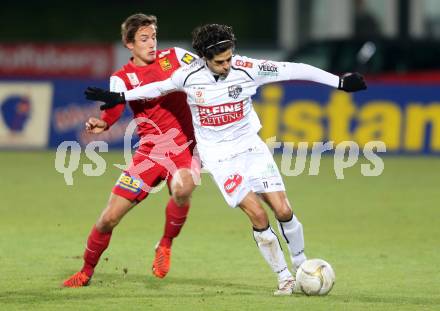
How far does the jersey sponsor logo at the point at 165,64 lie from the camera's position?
10023 mm

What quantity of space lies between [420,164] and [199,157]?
977cm

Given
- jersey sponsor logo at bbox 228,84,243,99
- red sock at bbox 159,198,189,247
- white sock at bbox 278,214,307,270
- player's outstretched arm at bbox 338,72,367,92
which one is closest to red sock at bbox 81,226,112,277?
red sock at bbox 159,198,189,247

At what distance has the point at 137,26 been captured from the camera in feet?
32.5

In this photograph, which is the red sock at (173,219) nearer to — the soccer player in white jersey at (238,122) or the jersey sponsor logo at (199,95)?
the soccer player in white jersey at (238,122)

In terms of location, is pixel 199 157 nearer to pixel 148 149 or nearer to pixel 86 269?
pixel 148 149

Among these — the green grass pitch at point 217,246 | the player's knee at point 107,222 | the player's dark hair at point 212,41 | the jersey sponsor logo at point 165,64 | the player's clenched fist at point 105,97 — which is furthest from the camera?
the jersey sponsor logo at point 165,64

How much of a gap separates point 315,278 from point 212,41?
1.89m

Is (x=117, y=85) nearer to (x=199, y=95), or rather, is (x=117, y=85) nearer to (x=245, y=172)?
(x=199, y=95)

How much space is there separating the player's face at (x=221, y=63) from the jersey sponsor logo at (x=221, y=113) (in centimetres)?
27

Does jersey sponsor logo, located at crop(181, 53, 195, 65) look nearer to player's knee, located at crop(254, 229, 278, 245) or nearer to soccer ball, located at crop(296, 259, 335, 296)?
player's knee, located at crop(254, 229, 278, 245)

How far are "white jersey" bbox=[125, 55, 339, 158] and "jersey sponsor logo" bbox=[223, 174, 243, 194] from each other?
0.79 feet

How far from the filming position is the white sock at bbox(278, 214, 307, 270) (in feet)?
30.6

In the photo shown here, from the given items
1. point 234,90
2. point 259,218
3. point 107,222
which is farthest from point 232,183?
point 107,222

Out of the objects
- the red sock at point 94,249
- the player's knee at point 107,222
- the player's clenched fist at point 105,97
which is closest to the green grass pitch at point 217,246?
the red sock at point 94,249
